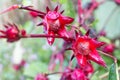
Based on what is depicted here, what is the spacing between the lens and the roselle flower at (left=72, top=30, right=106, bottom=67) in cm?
74

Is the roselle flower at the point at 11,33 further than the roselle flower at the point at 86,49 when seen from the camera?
Yes

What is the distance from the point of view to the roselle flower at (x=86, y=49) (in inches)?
29.3

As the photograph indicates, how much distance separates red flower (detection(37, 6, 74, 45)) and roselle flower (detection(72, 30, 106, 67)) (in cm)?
3

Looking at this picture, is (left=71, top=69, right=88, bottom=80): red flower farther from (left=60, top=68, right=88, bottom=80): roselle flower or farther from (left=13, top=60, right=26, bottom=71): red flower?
(left=13, top=60, right=26, bottom=71): red flower

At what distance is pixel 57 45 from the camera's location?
1.42 meters

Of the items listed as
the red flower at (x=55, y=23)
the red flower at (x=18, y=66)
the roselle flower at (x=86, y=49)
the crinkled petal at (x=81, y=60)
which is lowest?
the red flower at (x=18, y=66)

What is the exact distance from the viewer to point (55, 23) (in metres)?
0.76

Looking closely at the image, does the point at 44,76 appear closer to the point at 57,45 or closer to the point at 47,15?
the point at 47,15

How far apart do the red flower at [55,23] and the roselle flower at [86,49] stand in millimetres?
33

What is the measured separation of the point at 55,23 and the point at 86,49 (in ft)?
0.28

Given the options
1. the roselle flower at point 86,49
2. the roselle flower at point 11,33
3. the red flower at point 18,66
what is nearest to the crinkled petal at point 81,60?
the roselle flower at point 86,49

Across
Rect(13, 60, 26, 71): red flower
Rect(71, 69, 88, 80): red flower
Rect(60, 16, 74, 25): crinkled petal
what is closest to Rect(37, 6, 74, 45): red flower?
Rect(60, 16, 74, 25): crinkled petal

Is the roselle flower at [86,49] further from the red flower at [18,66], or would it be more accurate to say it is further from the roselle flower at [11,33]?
the red flower at [18,66]

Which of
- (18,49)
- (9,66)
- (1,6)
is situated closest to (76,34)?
(1,6)
